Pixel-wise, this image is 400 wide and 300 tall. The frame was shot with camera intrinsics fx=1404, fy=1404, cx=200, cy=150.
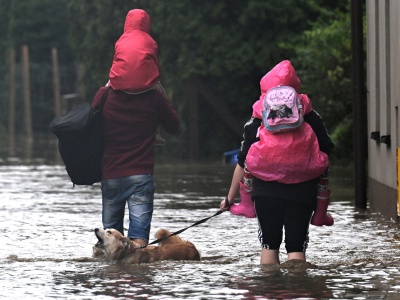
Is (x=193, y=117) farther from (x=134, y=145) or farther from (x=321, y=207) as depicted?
(x=321, y=207)

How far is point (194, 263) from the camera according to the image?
11.2m

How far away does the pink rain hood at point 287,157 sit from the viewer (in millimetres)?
9812

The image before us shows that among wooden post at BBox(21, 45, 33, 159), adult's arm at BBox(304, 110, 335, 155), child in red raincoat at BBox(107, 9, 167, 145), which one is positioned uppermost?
child in red raincoat at BBox(107, 9, 167, 145)

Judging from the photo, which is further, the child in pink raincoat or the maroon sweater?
the maroon sweater

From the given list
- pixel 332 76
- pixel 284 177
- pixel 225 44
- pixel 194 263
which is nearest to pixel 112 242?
pixel 194 263

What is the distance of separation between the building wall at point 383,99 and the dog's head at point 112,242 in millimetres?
5561

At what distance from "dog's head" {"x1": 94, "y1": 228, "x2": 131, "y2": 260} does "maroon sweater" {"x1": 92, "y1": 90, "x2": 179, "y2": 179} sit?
57 cm

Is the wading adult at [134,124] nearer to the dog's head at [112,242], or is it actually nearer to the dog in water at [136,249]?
the dog in water at [136,249]

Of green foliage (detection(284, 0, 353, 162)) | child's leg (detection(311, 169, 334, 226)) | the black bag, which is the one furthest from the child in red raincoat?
green foliage (detection(284, 0, 353, 162))

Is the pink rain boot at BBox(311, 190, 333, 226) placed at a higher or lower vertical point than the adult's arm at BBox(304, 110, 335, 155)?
lower

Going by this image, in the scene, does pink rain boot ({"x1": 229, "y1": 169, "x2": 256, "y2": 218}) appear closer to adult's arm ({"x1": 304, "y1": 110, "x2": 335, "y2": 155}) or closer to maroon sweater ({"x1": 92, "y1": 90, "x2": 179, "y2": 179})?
adult's arm ({"x1": 304, "y1": 110, "x2": 335, "y2": 155})

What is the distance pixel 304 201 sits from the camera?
9883 mm

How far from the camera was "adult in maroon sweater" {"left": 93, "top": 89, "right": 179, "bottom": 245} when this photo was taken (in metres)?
11.2

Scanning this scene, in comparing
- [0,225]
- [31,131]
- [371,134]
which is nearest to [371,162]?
[371,134]
